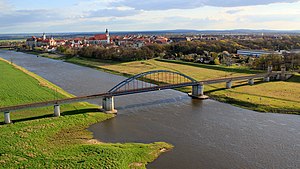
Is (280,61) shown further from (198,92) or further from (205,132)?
(205,132)

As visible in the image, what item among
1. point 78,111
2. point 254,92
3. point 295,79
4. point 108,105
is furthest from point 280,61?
point 78,111

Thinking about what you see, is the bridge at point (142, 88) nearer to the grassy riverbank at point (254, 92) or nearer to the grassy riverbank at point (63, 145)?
the grassy riverbank at point (63, 145)

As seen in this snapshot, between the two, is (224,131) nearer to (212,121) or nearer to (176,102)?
(212,121)

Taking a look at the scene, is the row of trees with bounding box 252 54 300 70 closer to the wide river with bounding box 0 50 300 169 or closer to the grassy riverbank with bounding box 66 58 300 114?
the grassy riverbank with bounding box 66 58 300 114

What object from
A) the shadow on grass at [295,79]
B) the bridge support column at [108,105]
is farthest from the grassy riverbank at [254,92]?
the bridge support column at [108,105]

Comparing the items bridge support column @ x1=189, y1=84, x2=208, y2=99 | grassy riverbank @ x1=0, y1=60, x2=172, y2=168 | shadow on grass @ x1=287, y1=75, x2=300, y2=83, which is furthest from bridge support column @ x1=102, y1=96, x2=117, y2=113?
shadow on grass @ x1=287, y1=75, x2=300, y2=83

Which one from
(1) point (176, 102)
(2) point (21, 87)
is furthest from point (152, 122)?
(2) point (21, 87)

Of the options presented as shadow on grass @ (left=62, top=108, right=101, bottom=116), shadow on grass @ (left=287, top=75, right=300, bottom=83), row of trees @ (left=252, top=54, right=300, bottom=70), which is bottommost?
shadow on grass @ (left=62, top=108, right=101, bottom=116)

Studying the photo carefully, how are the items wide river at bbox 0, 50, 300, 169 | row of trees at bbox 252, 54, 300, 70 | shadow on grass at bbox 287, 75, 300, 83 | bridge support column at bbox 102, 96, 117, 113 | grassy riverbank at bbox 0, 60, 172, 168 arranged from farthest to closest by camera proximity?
1. row of trees at bbox 252, 54, 300, 70
2. shadow on grass at bbox 287, 75, 300, 83
3. bridge support column at bbox 102, 96, 117, 113
4. wide river at bbox 0, 50, 300, 169
5. grassy riverbank at bbox 0, 60, 172, 168
